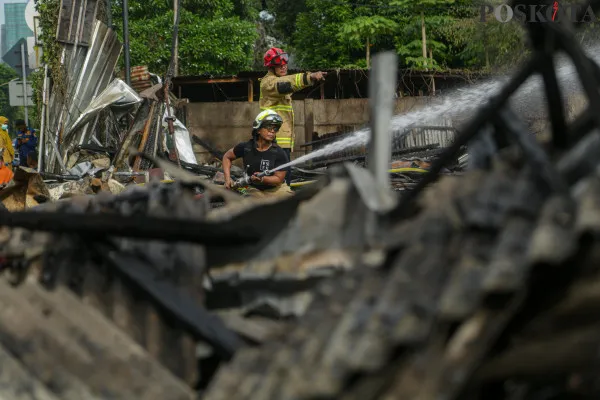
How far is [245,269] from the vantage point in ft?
8.36

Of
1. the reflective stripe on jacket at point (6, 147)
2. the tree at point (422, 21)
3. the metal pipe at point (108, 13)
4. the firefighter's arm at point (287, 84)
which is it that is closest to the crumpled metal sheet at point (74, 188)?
the firefighter's arm at point (287, 84)

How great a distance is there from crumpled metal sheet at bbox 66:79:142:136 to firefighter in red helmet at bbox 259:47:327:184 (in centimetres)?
689

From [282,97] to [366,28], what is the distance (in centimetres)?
3514

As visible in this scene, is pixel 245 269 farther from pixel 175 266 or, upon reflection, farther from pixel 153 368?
pixel 153 368

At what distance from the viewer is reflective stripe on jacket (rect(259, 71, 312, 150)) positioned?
36.6 ft

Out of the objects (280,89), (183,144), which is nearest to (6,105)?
(183,144)

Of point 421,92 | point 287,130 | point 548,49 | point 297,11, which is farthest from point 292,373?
point 297,11

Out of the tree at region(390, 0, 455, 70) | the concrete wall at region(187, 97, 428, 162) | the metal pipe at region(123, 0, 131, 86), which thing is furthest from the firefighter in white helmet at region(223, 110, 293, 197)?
the tree at region(390, 0, 455, 70)

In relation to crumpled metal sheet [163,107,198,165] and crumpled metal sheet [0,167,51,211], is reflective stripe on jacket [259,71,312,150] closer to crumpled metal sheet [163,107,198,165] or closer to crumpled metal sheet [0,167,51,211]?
crumpled metal sheet [0,167,51,211]

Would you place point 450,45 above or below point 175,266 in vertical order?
above

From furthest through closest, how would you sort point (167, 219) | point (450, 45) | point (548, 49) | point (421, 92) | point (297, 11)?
point (297, 11) < point (450, 45) < point (421, 92) < point (167, 219) < point (548, 49)

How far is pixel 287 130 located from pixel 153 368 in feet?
29.9

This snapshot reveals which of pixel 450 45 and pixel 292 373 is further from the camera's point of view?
pixel 450 45

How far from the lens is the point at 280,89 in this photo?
1124 centimetres
